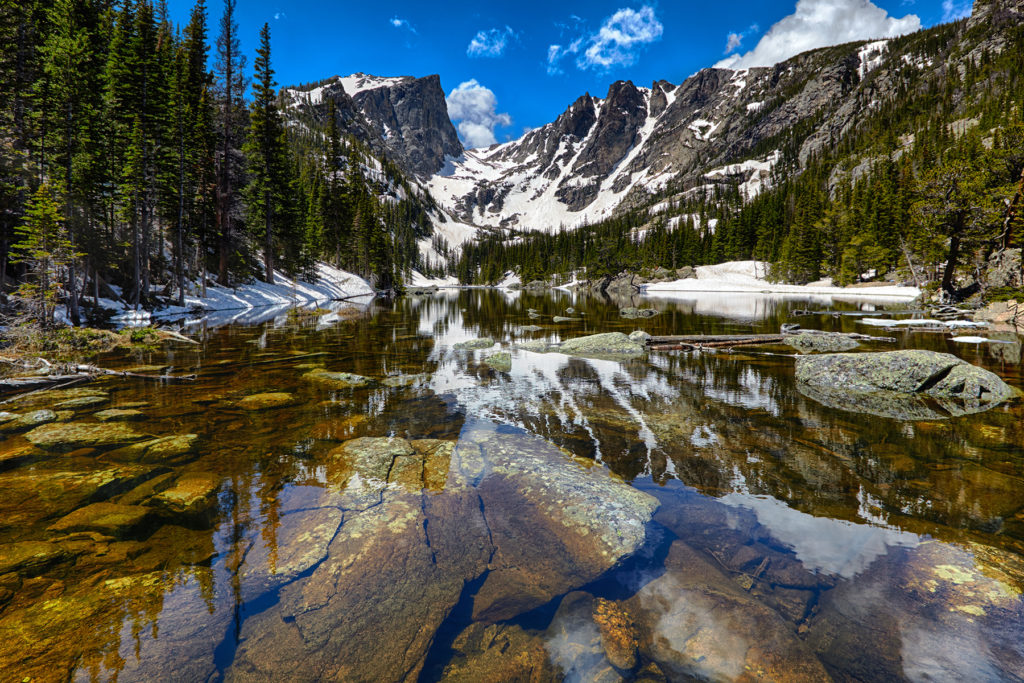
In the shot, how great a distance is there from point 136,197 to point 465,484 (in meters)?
30.9

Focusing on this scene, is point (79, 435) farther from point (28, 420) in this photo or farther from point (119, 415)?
point (28, 420)

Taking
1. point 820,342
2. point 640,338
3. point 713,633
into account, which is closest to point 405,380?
point 713,633

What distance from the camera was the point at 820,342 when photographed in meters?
16.3

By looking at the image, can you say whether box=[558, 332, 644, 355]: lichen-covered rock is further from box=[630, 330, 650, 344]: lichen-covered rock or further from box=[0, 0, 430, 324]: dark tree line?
box=[0, 0, 430, 324]: dark tree line

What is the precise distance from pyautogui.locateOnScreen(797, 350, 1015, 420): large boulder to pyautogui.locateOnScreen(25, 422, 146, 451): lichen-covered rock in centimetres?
1450

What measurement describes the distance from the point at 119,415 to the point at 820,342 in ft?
73.9

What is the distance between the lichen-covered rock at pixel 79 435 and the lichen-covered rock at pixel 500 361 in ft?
29.6

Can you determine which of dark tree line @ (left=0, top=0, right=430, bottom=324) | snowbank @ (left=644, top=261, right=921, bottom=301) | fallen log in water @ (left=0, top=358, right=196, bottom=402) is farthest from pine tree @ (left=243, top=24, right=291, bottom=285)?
snowbank @ (left=644, top=261, right=921, bottom=301)

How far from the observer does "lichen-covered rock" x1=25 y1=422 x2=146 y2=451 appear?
658 centimetres

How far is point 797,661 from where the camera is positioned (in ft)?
9.77

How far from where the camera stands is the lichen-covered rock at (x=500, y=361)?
44.2 feet

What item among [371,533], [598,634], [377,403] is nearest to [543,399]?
[377,403]

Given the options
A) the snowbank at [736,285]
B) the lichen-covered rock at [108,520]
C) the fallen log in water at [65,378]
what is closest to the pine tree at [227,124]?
the fallen log in water at [65,378]

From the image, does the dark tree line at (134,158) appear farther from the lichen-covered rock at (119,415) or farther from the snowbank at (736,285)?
the snowbank at (736,285)
